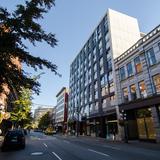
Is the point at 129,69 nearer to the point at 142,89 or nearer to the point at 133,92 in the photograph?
the point at 133,92

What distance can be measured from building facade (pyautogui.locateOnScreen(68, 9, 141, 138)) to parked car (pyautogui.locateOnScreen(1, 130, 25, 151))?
19667mm

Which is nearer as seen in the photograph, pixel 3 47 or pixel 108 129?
pixel 3 47

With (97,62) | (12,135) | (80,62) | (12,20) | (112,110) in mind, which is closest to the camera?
(12,20)

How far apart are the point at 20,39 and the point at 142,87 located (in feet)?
66.3

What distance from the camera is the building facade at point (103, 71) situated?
127 feet

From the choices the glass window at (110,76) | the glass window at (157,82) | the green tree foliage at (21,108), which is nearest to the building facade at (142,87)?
the glass window at (157,82)

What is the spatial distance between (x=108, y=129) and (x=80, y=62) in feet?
100

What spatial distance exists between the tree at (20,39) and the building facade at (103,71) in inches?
957

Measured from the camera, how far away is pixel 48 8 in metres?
12.4

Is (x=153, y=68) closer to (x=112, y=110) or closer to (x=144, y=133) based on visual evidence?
(x=144, y=133)

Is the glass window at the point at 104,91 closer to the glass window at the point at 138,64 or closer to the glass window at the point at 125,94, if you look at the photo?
the glass window at the point at 125,94

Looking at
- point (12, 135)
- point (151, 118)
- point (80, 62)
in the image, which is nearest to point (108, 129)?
point (151, 118)

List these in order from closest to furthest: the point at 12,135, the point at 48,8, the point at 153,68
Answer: the point at 48,8 < the point at 12,135 < the point at 153,68

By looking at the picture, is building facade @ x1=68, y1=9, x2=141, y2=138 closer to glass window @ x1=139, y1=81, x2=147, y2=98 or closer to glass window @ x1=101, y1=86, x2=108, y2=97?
glass window @ x1=101, y1=86, x2=108, y2=97
